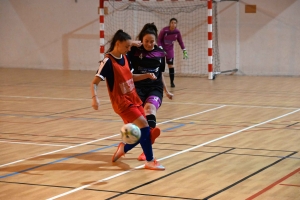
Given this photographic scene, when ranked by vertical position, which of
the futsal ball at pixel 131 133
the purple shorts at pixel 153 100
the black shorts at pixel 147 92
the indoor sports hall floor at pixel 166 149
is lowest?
the indoor sports hall floor at pixel 166 149

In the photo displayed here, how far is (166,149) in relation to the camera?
23.3ft

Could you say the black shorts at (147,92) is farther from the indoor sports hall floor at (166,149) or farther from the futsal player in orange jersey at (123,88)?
the indoor sports hall floor at (166,149)

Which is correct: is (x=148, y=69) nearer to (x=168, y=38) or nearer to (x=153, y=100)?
(x=153, y=100)

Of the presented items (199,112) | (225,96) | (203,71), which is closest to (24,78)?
(203,71)

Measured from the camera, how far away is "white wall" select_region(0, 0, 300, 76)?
1767cm

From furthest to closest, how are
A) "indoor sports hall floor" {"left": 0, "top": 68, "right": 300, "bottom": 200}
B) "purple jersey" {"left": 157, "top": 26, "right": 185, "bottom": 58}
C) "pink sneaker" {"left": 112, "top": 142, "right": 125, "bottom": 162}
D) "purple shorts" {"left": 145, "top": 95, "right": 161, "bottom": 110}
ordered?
"purple jersey" {"left": 157, "top": 26, "right": 185, "bottom": 58} < "purple shorts" {"left": 145, "top": 95, "right": 161, "bottom": 110} < "pink sneaker" {"left": 112, "top": 142, "right": 125, "bottom": 162} < "indoor sports hall floor" {"left": 0, "top": 68, "right": 300, "bottom": 200}

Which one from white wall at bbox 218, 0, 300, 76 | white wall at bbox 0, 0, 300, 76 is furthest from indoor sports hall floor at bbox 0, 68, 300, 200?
white wall at bbox 0, 0, 300, 76

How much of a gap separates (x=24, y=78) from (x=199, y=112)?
28.0 ft

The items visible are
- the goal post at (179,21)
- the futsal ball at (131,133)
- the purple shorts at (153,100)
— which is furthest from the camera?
the goal post at (179,21)

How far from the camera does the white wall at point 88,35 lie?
1767cm

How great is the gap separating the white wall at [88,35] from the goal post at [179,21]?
1.58 feet

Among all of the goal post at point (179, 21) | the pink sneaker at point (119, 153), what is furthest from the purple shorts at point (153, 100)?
the goal post at point (179, 21)

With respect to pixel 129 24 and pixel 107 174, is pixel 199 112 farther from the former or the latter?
pixel 129 24

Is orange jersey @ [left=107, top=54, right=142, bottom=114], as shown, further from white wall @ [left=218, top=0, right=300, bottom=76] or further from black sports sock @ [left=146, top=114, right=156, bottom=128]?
white wall @ [left=218, top=0, right=300, bottom=76]
